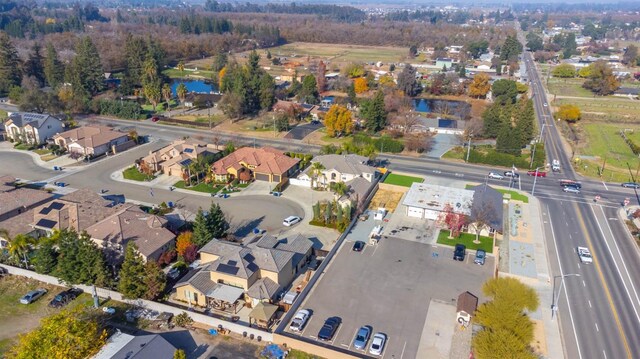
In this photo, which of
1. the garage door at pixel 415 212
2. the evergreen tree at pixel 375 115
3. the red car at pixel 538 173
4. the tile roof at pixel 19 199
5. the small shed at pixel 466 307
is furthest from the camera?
the evergreen tree at pixel 375 115

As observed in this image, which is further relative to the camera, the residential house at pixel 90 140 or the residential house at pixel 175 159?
the residential house at pixel 90 140

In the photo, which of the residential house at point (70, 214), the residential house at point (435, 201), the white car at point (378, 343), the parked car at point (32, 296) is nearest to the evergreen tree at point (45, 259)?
the parked car at point (32, 296)

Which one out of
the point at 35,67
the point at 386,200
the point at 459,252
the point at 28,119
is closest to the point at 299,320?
the point at 459,252

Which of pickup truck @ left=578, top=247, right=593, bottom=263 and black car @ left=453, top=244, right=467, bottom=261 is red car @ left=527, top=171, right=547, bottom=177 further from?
black car @ left=453, top=244, right=467, bottom=261

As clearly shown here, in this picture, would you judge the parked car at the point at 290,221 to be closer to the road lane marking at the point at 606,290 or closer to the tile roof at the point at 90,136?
the road lane marking at the point at 606,290

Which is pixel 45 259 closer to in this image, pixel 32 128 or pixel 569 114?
pixel 32 128

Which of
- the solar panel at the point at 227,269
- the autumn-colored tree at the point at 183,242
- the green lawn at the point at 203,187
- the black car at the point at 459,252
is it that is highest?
the solar panel at the point at 227,269
